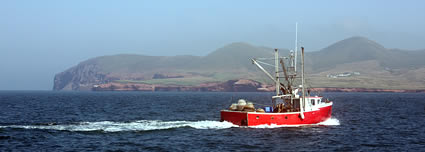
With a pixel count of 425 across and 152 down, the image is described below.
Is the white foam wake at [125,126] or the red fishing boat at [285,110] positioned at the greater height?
the red fishing boat at [285,110]

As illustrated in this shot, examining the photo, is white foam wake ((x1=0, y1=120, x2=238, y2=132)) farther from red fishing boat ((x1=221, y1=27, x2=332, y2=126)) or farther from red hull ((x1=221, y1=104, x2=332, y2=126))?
red fishing boat ((x1=221, y1=27, x2=332, y2=126))

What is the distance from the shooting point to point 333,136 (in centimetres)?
4709

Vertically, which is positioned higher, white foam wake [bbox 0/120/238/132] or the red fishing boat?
the red fishing boat

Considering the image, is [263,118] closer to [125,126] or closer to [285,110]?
[285,110]

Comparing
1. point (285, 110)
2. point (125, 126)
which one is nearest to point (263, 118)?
point (285, 110)

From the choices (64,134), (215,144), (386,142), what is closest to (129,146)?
(215,144)

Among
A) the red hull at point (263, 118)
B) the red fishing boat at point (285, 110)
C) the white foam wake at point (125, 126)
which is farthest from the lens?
the white foam wake at point (125, 126)

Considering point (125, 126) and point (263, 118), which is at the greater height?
point (263, 118)

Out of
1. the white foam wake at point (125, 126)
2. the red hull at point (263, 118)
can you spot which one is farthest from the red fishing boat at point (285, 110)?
the white foam wake at point (125, 126)

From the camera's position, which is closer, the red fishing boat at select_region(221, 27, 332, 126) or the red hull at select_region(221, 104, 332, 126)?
the red hull at select_region(221, 104, 332, 126)

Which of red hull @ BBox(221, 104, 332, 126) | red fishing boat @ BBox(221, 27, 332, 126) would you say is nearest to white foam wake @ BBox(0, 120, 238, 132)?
red hull @ BBox(221, 104, 332, 126)

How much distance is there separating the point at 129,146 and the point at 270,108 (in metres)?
19.6

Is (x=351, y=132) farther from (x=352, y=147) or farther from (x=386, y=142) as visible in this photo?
(x=352, y=147)

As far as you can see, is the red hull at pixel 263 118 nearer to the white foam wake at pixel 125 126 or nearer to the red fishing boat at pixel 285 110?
the red fishing boat at pixel 285 110
